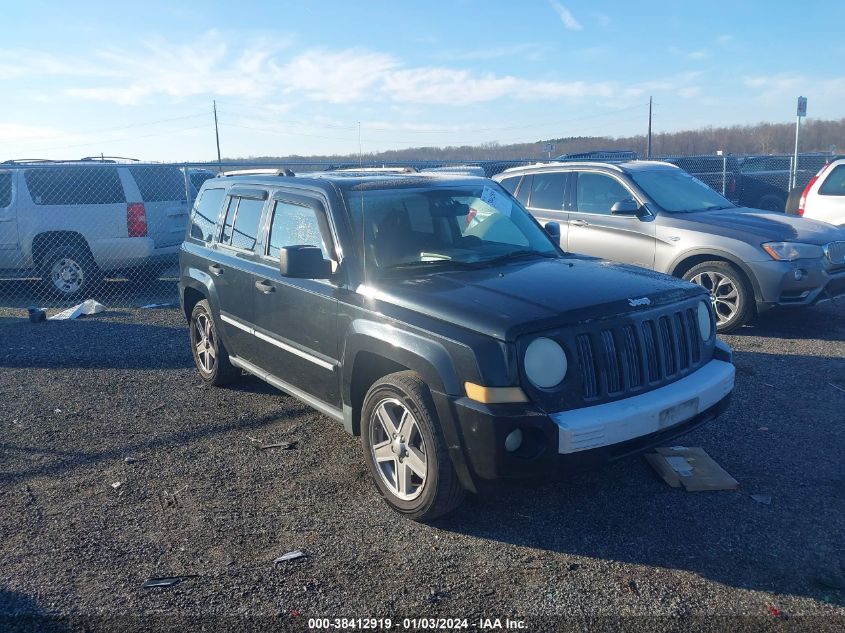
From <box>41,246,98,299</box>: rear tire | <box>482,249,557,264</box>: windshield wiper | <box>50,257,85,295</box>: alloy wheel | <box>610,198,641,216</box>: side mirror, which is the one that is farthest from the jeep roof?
<box>50,257,85,295</box>: alloy wheel

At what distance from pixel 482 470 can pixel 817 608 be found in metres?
1.54

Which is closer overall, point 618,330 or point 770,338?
point 618,330

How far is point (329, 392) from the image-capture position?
4.79 meters

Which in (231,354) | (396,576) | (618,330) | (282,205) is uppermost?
(282,205)

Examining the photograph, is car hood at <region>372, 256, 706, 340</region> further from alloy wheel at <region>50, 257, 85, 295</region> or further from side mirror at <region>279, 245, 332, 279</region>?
alloy wheel at <region>50, 257, 85, 295</region>

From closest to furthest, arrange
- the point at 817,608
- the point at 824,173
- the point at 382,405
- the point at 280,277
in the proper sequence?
the point at 817,608 < the point at 382,405 < the point at 280,277 < the point at 824,173

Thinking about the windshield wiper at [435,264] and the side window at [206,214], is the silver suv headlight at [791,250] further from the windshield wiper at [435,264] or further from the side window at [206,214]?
the side window at [206,214]

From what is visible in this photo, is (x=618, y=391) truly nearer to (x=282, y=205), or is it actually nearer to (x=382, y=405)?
(x=382, y=405)

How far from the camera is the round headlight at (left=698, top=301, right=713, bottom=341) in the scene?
4.49 meters

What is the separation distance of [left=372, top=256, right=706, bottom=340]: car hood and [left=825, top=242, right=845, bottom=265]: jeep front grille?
→ 4.12 metres

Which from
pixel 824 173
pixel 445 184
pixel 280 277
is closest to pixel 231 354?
pixel 280 277

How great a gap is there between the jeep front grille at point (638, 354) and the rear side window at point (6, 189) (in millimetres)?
10091

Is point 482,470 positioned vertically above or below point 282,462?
above

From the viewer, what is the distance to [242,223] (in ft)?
19.2
